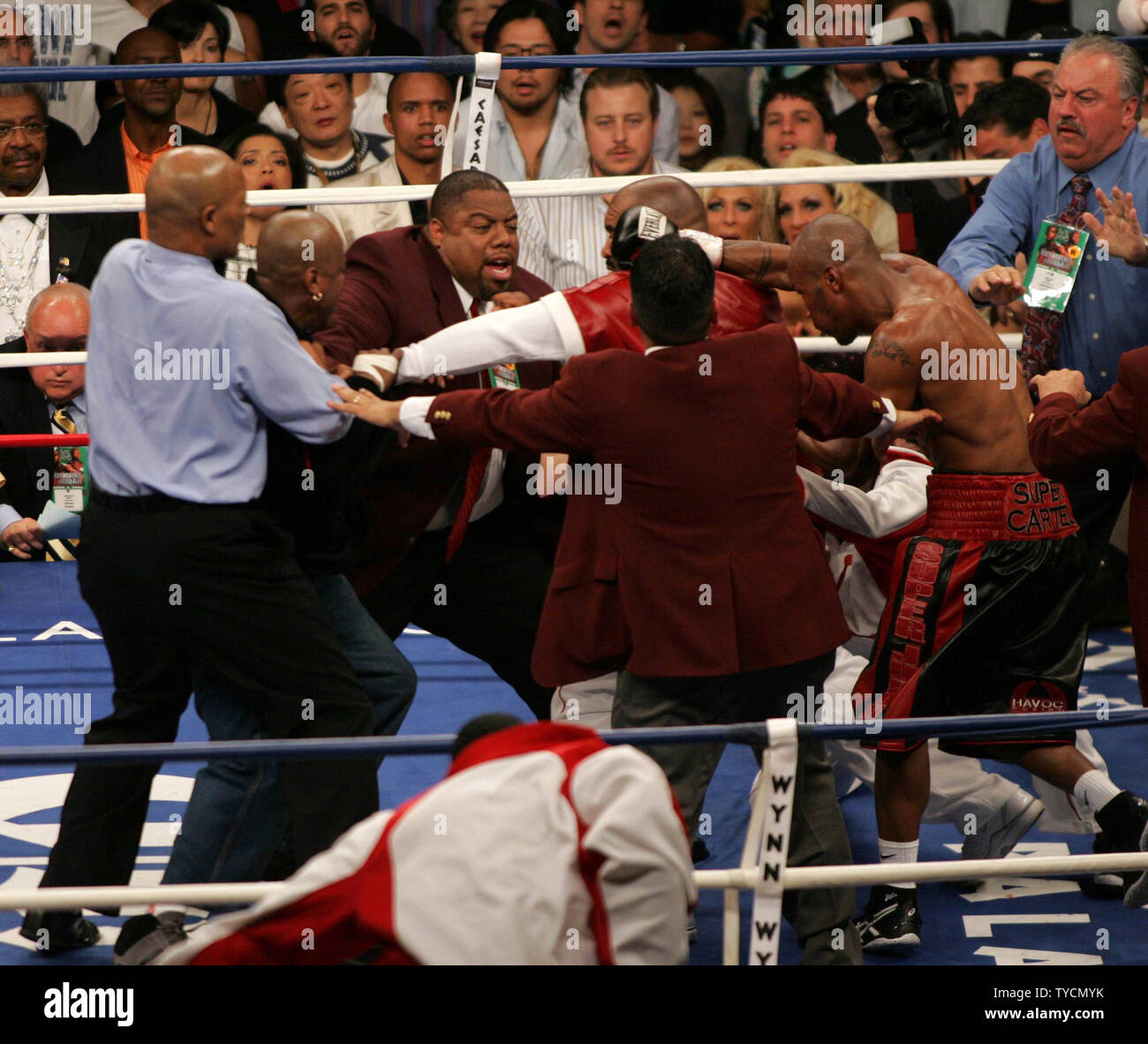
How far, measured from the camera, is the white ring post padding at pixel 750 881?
2.13 m

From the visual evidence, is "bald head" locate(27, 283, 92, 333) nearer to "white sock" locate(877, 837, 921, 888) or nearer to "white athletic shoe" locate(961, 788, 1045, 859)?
"white sock" locate(877, 837, 921, 888)

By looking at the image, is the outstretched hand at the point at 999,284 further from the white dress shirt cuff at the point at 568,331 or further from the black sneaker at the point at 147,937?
the black sneaker at the point at 147,937

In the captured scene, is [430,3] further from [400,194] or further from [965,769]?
[965,769]

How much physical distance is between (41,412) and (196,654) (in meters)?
2.64

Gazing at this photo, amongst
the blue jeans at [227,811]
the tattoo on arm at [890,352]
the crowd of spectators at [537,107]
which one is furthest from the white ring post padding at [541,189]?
the blue jeans at [227,811]

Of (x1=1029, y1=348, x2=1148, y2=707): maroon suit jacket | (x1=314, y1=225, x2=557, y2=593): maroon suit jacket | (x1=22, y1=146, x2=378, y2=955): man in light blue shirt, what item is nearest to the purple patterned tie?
(x1=1029, y1=348, x2=1148, y2=707): maroon suit jacket

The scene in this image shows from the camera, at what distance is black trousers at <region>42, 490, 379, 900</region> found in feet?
8.29

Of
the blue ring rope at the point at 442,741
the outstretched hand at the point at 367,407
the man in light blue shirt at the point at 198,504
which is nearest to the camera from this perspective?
the blue ring rope at the point at 442,741

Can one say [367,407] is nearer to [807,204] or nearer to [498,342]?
[498,342]

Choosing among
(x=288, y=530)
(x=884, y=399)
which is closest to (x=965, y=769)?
(x=884, y=399)

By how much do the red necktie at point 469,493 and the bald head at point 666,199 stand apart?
40 cm

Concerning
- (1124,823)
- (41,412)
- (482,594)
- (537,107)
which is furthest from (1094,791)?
(41,412)

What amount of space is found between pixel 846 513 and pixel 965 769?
58 centimetres

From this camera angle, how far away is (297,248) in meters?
2.78
